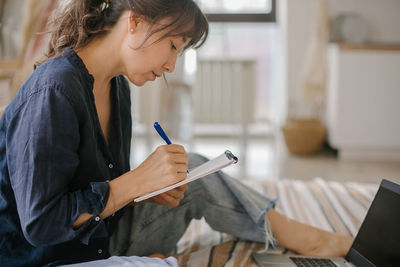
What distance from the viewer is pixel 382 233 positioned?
0.97 meters

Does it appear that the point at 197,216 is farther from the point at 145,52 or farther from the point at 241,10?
the point at 241,10

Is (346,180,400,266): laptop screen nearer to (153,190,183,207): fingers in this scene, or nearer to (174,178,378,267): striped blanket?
(174,178,378,267): striped blanket

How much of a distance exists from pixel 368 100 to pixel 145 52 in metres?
2.76

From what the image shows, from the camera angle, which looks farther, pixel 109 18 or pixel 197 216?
pixel 197 216

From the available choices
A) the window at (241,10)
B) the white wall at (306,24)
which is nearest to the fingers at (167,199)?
the white wall at (306,24)

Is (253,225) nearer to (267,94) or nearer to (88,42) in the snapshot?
(88,42)

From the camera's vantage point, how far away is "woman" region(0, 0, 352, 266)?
0.77 m

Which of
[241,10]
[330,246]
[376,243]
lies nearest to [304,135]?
[241,10]

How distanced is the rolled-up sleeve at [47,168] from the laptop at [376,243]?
53 cm

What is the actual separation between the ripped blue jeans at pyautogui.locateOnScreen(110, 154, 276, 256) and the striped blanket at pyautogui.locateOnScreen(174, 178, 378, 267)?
6cm

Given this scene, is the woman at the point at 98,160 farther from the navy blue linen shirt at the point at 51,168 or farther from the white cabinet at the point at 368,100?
the white cabinet at the point at 368,100

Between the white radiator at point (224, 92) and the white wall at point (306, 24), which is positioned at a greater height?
the white wall at point (306, 24)

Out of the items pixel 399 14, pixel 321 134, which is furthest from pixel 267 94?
pixel 399 14

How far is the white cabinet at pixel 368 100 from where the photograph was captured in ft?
10.8
